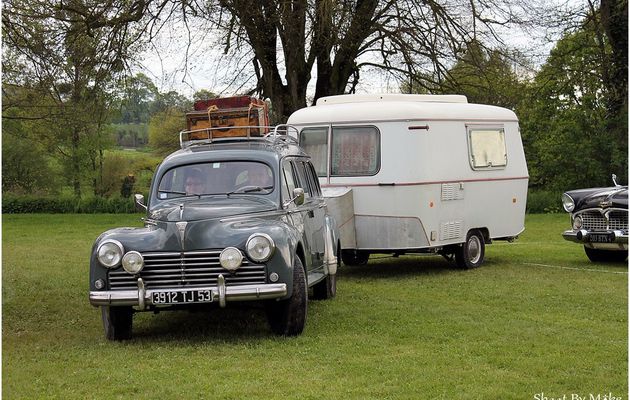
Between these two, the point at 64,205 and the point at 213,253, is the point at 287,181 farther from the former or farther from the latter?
the point at 64,205

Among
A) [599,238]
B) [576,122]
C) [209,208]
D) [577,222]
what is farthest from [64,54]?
[576,122]

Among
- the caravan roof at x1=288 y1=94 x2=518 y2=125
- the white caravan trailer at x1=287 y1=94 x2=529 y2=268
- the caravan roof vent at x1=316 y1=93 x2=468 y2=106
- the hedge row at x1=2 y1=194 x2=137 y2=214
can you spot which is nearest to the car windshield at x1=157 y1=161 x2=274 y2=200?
the white caravan trailer at x1=287 y1=94 x2=529 y2=268

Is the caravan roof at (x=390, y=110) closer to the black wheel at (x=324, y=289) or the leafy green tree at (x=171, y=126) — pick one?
the black wheel at (x=324, y=289)

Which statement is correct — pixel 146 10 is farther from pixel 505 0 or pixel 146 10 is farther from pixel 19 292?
pixel 19 292

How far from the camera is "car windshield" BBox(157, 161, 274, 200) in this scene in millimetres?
10148

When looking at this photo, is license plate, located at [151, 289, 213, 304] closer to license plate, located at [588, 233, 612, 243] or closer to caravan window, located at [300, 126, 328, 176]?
caravan window, located at [300, 126, 328, 176]

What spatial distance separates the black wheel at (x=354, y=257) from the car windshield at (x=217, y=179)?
4564mm

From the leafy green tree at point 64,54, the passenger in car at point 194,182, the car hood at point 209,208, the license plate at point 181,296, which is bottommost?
the license plate at point 181,296

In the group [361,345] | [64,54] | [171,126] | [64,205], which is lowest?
[64,205]

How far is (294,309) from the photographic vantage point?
898 cm

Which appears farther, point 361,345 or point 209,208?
point 209,208

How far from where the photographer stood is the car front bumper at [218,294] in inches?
336

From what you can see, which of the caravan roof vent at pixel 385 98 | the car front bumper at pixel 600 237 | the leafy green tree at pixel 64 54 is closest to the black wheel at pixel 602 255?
the car front bumper at pixel 600 237

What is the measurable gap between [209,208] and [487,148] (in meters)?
7.36
